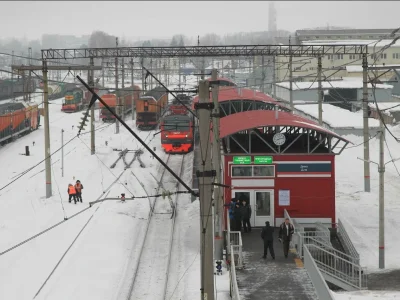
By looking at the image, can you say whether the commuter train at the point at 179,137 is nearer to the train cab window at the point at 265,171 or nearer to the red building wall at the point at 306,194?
the train cab window at the point at 265,171

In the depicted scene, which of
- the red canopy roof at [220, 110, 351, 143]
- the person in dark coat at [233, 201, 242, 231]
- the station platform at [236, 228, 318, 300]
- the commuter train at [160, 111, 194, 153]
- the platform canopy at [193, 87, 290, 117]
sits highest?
the platform canopy at [193, 87, 290, 117]

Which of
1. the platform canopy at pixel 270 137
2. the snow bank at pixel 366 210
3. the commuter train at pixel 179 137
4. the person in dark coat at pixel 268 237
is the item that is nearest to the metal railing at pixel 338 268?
the person in dark coat at pixel 268 237

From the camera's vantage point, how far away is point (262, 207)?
62.4 feet

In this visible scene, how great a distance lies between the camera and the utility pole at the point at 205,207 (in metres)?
10.2

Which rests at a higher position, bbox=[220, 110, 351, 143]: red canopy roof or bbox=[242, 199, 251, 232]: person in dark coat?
bbox=[220, 110, 351, 143]: red canopy roof

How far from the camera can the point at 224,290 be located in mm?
15352

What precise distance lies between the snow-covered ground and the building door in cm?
189

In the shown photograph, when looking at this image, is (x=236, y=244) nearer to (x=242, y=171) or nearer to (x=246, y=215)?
(x=246, y=215)

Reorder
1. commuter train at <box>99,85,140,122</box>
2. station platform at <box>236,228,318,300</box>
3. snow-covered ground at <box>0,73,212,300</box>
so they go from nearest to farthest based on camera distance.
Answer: station platform at <box>236,228,318,300</box>
snow-covered ground at <box>0,73,212,300</box>
commuter train at <box>99,85,140,122</box>

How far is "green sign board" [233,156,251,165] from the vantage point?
19.0 meters

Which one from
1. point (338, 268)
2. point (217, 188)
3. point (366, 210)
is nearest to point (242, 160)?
point (217, 188)

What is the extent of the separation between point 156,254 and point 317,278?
6.75 meters

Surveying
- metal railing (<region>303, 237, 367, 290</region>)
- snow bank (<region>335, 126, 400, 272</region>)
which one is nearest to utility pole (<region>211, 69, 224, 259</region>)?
metal railing (<region>303, 237, 367, 290</region>)

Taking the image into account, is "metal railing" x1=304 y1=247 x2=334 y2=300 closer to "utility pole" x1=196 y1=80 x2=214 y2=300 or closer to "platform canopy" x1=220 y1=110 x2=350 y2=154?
"utility pole" x1=196 y1=80 x2=214 y2=300
